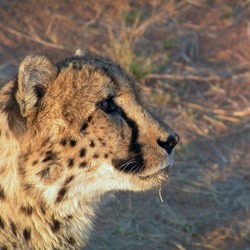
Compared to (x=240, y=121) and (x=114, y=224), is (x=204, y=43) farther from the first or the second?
(x=114, y=224)

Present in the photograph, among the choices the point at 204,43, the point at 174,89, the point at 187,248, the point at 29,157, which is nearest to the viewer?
the point at 29,157

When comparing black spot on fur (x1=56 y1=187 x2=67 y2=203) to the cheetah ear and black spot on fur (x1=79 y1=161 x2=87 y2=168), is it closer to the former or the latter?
black spot on fur (x1=79 y1=161 x2=87 y2=168)

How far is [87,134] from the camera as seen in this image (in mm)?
3746

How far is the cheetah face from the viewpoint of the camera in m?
3.62

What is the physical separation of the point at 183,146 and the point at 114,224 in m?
1.12

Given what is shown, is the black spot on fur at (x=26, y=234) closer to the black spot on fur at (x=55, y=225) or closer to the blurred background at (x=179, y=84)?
the black spot on fur at (x=55, y=225)

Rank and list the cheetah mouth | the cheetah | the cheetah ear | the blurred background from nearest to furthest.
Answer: the cheetah ear < the cheetah < the cheetah mouth < the blurred background

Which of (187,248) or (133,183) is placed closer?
(133,183)

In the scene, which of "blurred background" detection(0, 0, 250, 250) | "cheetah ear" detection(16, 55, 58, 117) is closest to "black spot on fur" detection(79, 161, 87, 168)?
"cheetah ear" detection(16, 55, 58, 117)

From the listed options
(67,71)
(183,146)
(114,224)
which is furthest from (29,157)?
(183,146)

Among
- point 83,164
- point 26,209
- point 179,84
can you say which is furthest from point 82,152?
point 179,84

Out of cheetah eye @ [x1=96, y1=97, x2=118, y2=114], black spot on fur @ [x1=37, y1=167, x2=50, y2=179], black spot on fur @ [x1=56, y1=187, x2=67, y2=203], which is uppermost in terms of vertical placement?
cheetah eye @ [x1=96, y1=97, x2=118, y2=114]

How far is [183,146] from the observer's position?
6.31 m

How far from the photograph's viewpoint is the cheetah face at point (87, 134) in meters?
3.62
